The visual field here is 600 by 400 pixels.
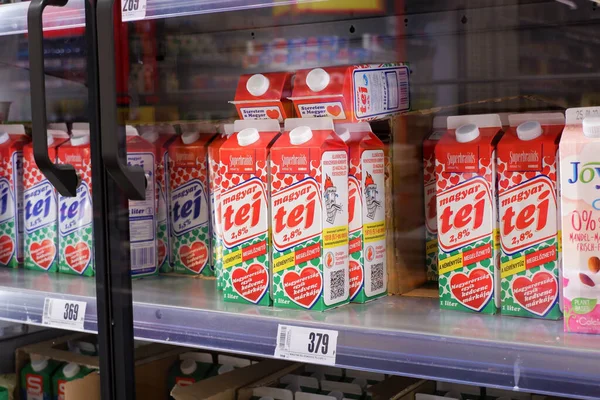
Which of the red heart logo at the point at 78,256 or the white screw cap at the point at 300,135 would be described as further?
the red heart logo at the point at 78,256

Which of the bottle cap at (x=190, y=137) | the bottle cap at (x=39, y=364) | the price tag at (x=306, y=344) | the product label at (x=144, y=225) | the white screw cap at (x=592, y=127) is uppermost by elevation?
the bottle cap at (x=190, y=137)

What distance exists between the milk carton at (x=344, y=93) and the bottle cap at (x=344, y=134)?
0.02 meters

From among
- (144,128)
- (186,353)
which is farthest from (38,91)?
(186,353)

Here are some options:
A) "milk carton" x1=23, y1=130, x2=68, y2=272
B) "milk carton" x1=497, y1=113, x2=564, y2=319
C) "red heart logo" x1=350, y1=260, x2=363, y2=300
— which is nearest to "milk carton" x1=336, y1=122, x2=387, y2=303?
"red heart logo" x1=350, y1=260, x2=363, y2=300

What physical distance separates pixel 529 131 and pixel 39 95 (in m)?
0.84

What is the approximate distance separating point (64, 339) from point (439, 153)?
1.12m

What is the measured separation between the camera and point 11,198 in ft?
5.48

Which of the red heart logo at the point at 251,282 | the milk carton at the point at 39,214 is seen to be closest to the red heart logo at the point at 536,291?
the red heart logo at the point at 251,282

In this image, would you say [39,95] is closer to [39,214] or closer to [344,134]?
[39,214]

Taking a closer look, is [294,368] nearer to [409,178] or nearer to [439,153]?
[409,178]

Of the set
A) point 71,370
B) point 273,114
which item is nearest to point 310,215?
point 273,114

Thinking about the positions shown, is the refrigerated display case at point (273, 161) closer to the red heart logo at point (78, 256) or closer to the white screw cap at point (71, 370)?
the red heart logo at point (78, 256)

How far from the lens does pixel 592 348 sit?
96cm

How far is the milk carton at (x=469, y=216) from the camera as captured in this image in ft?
3.77
